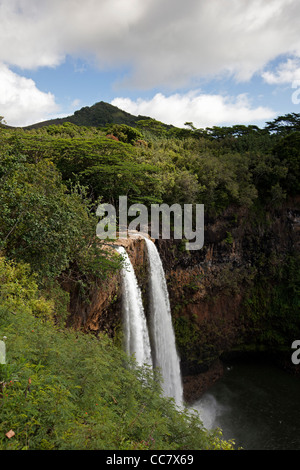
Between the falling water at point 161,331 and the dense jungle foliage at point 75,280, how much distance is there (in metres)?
2.73

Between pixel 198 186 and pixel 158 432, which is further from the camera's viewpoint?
pixel 198 186

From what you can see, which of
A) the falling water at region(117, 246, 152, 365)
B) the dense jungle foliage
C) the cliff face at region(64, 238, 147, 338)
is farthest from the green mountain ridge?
the falling water at region(117, 246, 152, 365)

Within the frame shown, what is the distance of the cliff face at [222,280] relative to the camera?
14.2m

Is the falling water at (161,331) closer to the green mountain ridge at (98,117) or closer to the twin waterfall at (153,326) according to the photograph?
the twin waterfall at (153,326)

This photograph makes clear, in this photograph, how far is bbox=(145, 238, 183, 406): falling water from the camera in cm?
1058

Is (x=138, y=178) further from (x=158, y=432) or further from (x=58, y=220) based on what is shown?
(x=158, y=432)

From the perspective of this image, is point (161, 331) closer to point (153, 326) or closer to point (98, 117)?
point (153, 326)

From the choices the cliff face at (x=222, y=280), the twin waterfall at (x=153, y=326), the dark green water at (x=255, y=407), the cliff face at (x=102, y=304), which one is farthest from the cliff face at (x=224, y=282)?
the cliff face at (x=102, y=304)

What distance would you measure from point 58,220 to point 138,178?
6.80m

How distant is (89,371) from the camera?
12.0 feet

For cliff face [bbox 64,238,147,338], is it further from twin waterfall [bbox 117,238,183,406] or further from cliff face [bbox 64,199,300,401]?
cliff face [bbox 64,199,300,401]
